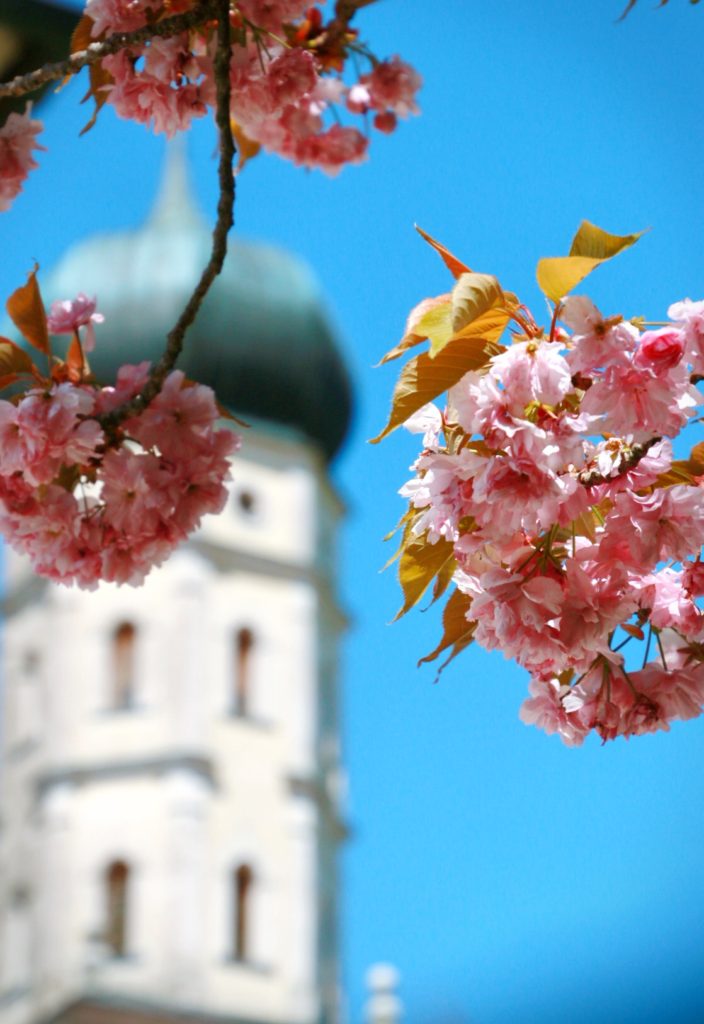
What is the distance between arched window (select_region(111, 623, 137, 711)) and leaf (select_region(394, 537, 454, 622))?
3289 centimetres

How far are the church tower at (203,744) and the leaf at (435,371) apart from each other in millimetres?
29675

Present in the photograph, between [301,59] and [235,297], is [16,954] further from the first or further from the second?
[301,59]

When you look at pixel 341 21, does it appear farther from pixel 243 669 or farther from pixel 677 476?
pixel 243 669

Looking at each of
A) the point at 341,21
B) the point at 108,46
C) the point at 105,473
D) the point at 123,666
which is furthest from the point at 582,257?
the point at 123,666

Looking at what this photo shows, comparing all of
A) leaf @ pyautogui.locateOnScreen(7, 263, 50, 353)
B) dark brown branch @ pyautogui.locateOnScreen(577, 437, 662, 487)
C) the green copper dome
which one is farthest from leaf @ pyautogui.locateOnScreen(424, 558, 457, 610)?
the green copper dome

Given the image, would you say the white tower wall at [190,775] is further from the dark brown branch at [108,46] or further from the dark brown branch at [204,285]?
the dark brown branch at [204,285]

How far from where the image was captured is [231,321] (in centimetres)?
3759

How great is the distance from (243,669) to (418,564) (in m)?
33.6

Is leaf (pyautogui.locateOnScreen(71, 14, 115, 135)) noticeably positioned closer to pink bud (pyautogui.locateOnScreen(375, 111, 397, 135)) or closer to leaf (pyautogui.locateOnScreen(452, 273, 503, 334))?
leaf (pyautogui.locateOnScreen(452, 273, 503, 334))

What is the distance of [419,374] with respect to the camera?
97.4 inches

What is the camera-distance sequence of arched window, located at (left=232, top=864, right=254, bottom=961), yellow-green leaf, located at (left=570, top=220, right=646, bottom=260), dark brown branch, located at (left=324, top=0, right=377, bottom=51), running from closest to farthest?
yellow-green leaf, located at (left=570, top=220, right=646, bottom=260), dark brown branch, located at (left=324, top=0, right=377, bottom=51), arched window, located at (left=232, top=864, right=254, bottom=961)

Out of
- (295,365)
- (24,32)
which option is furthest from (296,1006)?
(24,32)

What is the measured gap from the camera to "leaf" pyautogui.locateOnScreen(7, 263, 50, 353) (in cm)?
281

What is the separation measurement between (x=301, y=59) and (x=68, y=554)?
0.94m
